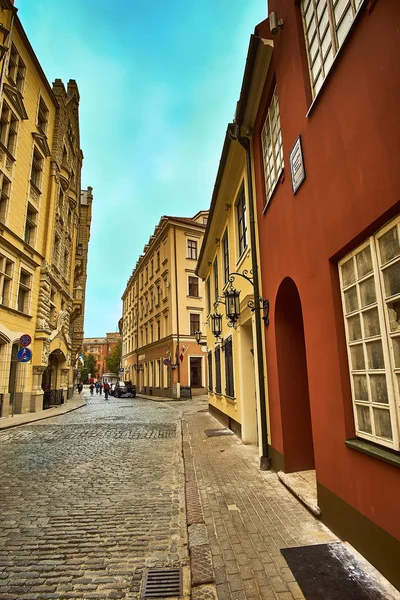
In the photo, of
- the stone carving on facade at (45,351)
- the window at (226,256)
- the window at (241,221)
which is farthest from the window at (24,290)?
the window at (241,221)

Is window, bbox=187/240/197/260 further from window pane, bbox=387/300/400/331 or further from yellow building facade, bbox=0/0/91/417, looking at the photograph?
window pane, bbox=387/300/400/331

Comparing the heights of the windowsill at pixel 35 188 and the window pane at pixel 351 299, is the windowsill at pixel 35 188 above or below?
above

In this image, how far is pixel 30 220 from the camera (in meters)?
19.9

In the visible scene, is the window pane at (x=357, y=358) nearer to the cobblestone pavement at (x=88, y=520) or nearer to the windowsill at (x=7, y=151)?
the cobblestone pavement at (x=88, y=520)

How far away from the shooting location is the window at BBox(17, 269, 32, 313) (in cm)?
1857

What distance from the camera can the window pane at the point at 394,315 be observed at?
2.80 meters

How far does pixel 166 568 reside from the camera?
3.19 m

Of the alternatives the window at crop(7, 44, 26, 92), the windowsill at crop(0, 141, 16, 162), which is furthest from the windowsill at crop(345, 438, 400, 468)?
the window at crop(7, 44, 26, 92)

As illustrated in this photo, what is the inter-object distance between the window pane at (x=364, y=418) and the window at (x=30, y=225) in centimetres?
1993

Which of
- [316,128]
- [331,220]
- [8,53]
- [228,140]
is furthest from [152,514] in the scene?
[8,53]

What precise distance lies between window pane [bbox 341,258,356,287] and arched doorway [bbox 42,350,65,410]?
22.3 metres

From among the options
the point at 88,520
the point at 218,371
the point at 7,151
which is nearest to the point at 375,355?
the point at 88,520

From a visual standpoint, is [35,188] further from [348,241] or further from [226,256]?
[348,241]

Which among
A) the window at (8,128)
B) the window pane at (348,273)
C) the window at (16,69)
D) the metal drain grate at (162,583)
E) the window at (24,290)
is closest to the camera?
the metal drain grate at (162,583)
